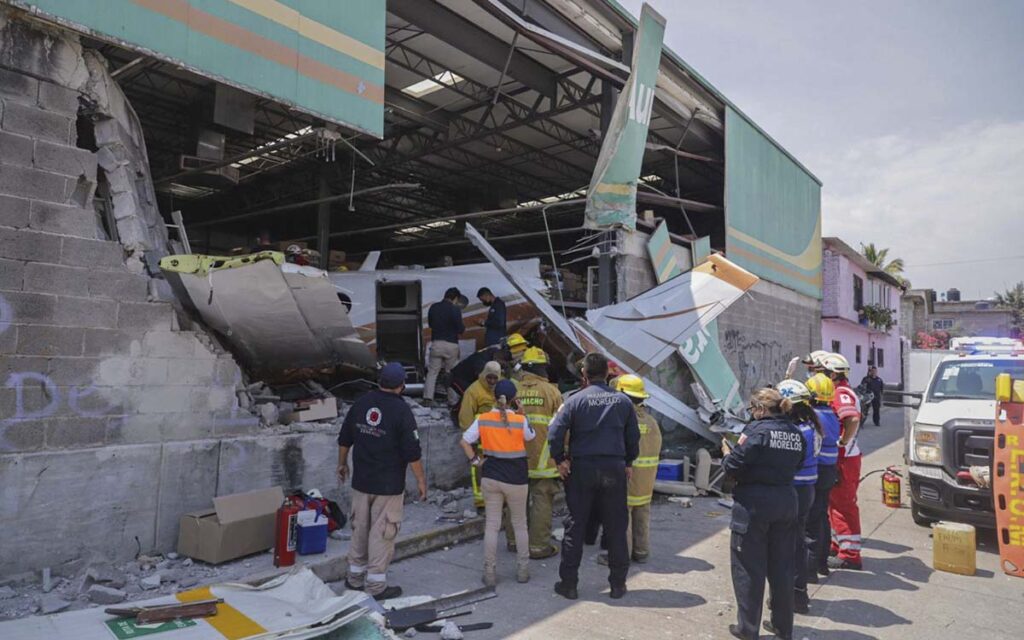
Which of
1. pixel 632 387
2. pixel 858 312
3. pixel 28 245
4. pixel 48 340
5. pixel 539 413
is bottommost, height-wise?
pixel 539 413

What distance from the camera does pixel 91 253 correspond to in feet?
17.5

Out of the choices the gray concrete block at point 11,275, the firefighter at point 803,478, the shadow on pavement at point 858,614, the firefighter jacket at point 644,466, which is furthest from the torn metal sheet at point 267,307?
the shadow on pavement at point 858,614

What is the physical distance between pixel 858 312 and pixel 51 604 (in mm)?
31510

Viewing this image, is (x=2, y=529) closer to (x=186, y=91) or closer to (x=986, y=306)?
(x=186, y=91)

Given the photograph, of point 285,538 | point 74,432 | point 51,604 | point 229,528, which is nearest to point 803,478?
Answer: point 285,538

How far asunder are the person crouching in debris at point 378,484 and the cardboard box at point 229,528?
103 cm

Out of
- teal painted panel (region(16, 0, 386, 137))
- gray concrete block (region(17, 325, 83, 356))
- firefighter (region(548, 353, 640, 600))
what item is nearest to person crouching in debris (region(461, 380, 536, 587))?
firefighter (region(548, 353, 640, 600))

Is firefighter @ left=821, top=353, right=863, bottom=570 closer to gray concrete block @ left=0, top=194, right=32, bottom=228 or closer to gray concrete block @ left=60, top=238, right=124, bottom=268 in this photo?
gray concrete block @ left=60, top=238, right=124, bottom=268

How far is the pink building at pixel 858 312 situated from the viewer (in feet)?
84.4

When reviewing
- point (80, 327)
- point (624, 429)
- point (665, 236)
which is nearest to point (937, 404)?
point (624, 429)

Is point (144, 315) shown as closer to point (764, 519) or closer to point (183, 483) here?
point (183, 483)

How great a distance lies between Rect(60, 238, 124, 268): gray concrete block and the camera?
5.18 meters

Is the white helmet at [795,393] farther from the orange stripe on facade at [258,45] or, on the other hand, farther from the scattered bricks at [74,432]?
the orange stripe on facade at [258,45]

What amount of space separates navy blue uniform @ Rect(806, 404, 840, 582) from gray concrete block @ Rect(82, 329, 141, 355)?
6.13 m
